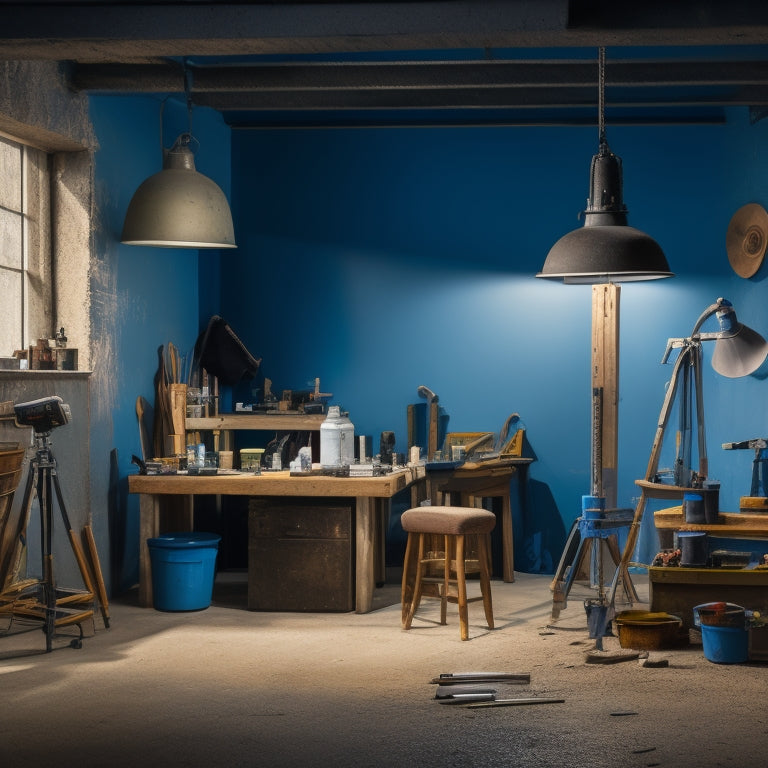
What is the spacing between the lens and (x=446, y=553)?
659 cm

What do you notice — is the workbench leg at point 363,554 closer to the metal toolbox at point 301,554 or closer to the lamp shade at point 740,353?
the metal toolbox at point 301,554

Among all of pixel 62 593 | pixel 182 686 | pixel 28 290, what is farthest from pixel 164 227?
pixel 182 686

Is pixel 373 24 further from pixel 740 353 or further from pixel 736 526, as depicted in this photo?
pixel 740 353

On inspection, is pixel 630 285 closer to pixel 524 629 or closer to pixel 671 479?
pixel 671 479

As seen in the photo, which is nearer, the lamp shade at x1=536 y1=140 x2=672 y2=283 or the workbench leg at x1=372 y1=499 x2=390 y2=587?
the lamp shade at x1=536 y1=140 x2=672 y2=283

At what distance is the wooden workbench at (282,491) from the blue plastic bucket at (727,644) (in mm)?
1932

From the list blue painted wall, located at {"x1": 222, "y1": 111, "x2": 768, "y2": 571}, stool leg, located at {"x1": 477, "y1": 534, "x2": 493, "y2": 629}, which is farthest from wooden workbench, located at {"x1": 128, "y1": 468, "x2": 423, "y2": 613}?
blue painted wall, located at {"x1": 222, "y1": 111, "x2": 768, "y2": 571}

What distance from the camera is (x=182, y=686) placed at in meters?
5.38

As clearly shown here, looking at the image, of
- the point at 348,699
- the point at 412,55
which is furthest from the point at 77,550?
the point at 412,55

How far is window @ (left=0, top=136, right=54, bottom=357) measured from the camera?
265 inches

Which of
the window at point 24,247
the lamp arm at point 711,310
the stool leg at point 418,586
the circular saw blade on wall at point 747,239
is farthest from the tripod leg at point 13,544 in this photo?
the circular saw blade on wall at point 747,239

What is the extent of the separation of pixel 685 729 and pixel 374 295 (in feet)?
16.5

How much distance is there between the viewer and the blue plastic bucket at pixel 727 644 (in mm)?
5777

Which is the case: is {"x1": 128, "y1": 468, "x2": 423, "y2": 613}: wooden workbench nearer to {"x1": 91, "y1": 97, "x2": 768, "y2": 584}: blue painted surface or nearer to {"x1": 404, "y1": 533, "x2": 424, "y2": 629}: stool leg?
{"x1": 404, "y1": 533, "x2": 424, "y2": 629}: stool leg
